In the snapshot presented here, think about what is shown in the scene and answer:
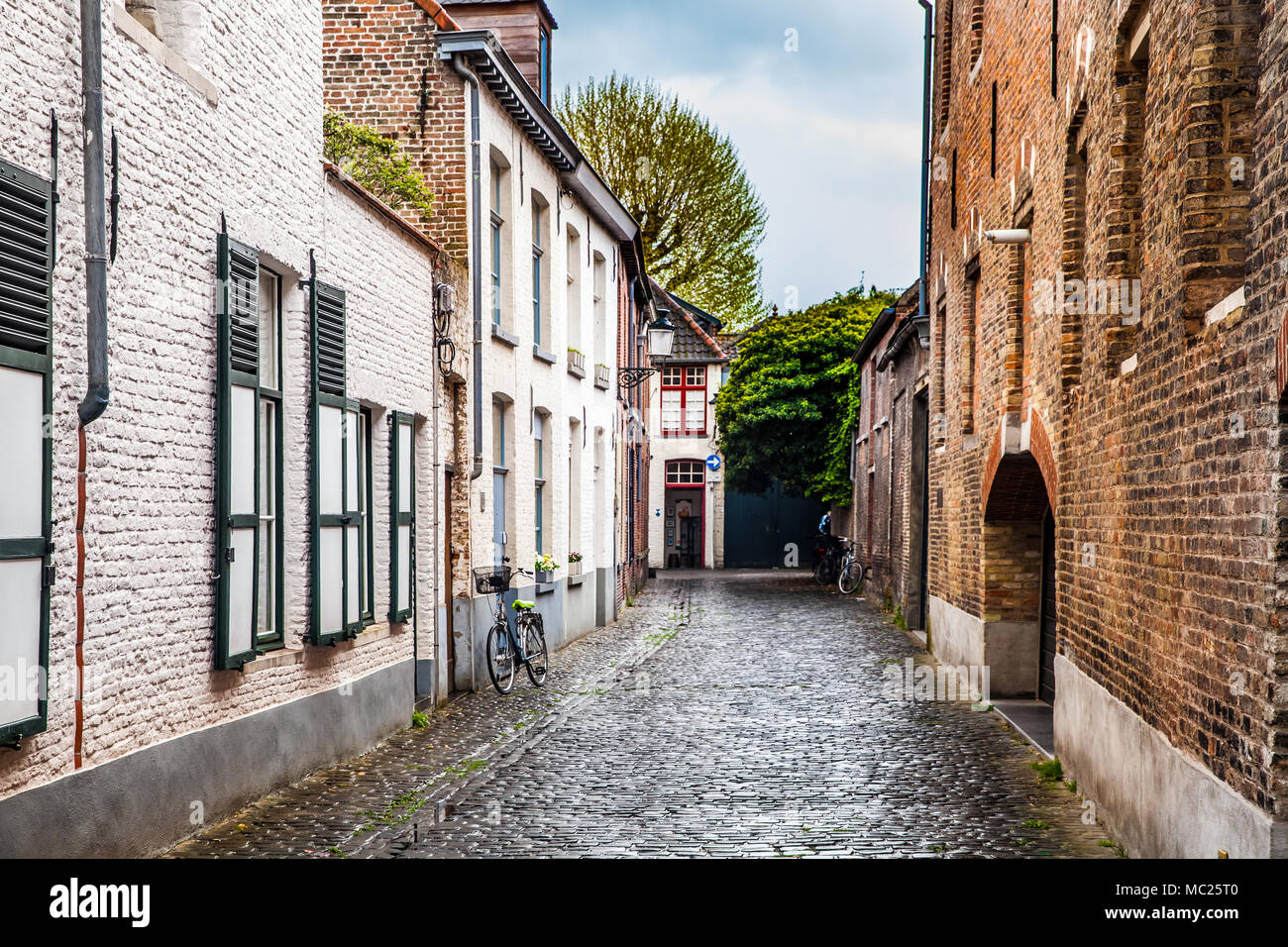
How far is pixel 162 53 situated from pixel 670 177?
30313mm

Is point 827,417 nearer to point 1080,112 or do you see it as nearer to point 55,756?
point 1080,112

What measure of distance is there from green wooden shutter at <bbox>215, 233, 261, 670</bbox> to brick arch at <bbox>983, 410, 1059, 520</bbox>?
20.2 feet

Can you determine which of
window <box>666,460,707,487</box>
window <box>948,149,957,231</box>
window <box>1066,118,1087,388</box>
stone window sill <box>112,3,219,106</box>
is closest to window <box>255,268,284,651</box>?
stone window sill <box>112,3,219,106</box>

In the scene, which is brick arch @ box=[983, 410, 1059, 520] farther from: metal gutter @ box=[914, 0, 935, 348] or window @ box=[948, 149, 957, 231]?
metal gutter @ box=[914, 0, 935, 348]

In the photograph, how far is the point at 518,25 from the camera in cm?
1670

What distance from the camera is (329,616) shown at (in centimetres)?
886

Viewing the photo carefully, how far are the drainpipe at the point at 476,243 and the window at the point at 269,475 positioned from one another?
4.43m

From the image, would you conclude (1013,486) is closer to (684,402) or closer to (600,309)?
(600,309)

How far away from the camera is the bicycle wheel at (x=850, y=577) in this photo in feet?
90.9

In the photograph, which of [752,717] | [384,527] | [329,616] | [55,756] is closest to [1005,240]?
[752,717]

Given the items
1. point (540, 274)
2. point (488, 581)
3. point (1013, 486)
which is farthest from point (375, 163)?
point (1013, 486)

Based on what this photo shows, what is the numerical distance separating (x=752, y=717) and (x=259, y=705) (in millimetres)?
4834

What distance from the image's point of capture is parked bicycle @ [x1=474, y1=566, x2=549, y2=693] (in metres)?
12.6
